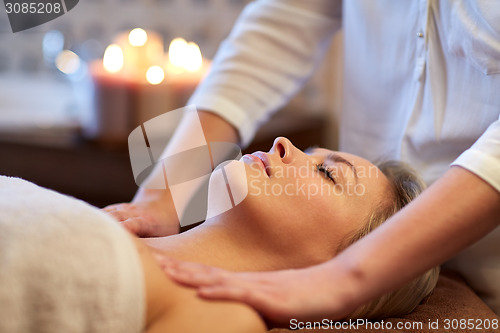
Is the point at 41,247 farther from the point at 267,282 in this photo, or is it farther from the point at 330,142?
the point at 330,142

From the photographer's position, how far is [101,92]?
5.89ft

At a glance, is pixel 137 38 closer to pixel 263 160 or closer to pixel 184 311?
pixel 263 160

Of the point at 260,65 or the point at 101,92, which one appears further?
the point at 101,92

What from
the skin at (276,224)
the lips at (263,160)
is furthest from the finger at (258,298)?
the lips at (263,160)

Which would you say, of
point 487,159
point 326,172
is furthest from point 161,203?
point 487,159

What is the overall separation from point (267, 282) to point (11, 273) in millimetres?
317

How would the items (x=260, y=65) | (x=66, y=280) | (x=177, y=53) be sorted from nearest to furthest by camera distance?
(x=66, y=280), (x=260, y=65), (x=177, y=53)

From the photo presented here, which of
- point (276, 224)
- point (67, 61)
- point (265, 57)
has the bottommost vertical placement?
point (67, 61)

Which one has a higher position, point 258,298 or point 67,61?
point 258,298

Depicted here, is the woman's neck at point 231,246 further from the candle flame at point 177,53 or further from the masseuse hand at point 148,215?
the candle flame at point 177,53

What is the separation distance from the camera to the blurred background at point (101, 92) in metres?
1.81

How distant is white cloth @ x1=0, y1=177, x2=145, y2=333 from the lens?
687 mm

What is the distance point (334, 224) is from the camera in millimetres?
955

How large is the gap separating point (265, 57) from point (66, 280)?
2.49ft
